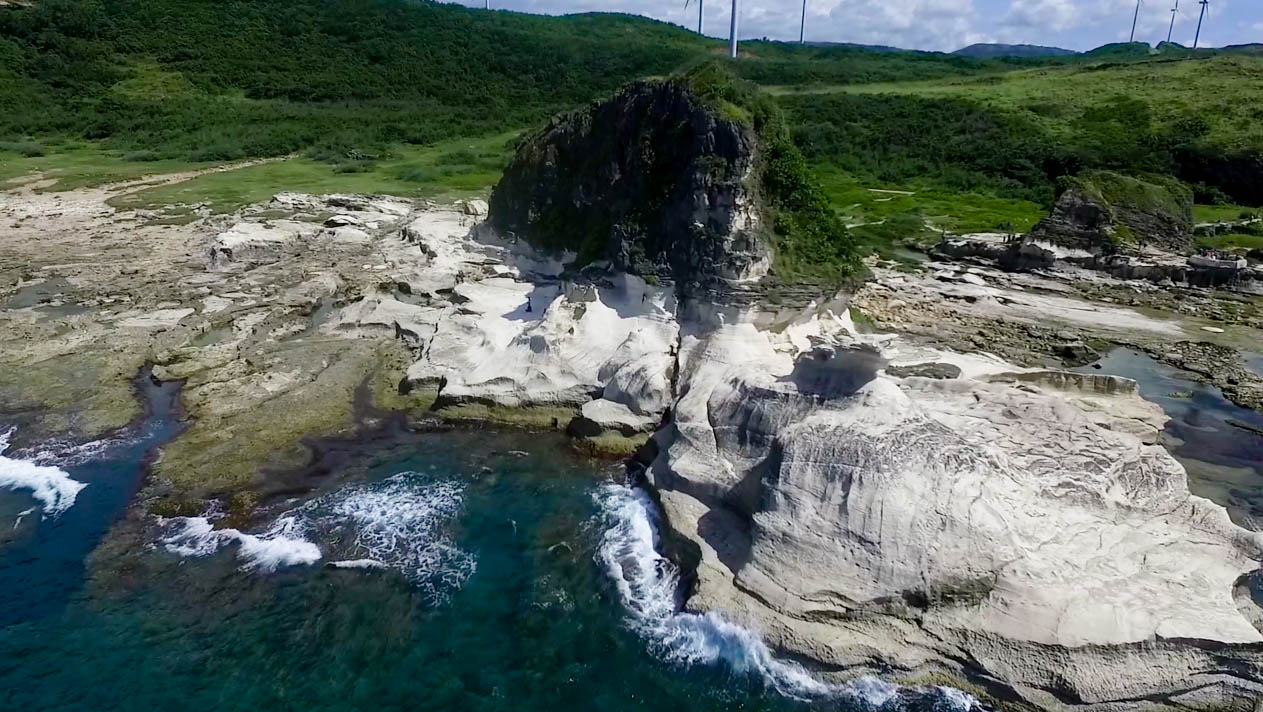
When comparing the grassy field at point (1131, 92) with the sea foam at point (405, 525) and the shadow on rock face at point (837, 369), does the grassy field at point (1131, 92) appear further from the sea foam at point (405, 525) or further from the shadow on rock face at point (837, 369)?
A: the sea foam at point (405, 525)

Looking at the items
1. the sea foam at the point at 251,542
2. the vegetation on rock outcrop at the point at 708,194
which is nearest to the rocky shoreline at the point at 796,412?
the sea foam at the point at 251,542

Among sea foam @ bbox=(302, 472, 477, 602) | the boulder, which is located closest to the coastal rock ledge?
the boulder

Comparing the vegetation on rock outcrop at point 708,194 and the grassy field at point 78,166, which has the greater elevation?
the vegetation on rock outcrop at point 708,194

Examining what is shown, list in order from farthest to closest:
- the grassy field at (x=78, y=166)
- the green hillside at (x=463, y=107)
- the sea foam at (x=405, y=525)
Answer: the green hillside at (x=463, y=107)
the grassy field at (x=78, y=166)
the sea foam at (x=405, y=525)

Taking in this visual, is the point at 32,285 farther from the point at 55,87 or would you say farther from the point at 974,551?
the point at 55,87

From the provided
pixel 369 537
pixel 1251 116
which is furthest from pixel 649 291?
pixel 1251 116

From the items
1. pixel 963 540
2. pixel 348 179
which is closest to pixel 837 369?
pixel 963 540
